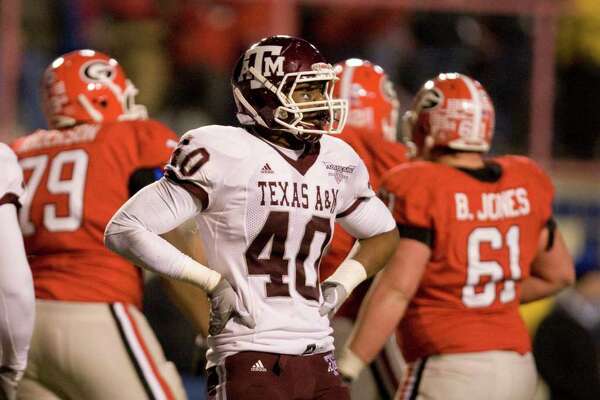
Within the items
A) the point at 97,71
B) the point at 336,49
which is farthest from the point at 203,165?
the point at 336,49

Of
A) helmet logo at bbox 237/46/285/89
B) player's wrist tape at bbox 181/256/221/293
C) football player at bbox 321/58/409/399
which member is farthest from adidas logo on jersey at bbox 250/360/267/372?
football player at bbox 321/58/409/399

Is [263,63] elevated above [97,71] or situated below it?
above

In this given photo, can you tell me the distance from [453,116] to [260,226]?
1.59 metres

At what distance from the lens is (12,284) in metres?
4.11

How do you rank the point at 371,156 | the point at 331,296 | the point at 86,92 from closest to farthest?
the point at 331,296 < the point at 86,92 < the point at 371,156

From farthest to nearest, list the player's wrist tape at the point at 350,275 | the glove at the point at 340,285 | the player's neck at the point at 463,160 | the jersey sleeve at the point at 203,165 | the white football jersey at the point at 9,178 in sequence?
the player's neck at the point at 463,160, the white football jersey at the point at 9,178, the player's wrist tape at the point at 350,275, the glove at the point at 340,285, the jersey sleeve at the point at 203,165

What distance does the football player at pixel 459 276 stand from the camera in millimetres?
4762

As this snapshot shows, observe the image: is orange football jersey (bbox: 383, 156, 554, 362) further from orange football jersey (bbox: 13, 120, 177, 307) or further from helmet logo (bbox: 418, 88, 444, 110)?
orange football jersey (bbox: 13, 120, 177, 307)

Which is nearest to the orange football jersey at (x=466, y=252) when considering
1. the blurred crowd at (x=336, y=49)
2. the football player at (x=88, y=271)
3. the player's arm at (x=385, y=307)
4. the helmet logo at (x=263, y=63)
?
the player's arm at (x=385, y=307)

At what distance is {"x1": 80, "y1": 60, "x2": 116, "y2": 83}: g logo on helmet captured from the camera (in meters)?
5.29

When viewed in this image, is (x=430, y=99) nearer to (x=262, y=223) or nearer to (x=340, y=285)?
(x=340, y=285)

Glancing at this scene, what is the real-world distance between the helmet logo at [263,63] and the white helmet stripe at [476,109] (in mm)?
1399

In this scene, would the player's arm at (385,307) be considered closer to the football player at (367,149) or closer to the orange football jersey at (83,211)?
the football player at (367,149)

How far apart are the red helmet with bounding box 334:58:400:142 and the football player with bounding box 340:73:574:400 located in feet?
2.13
